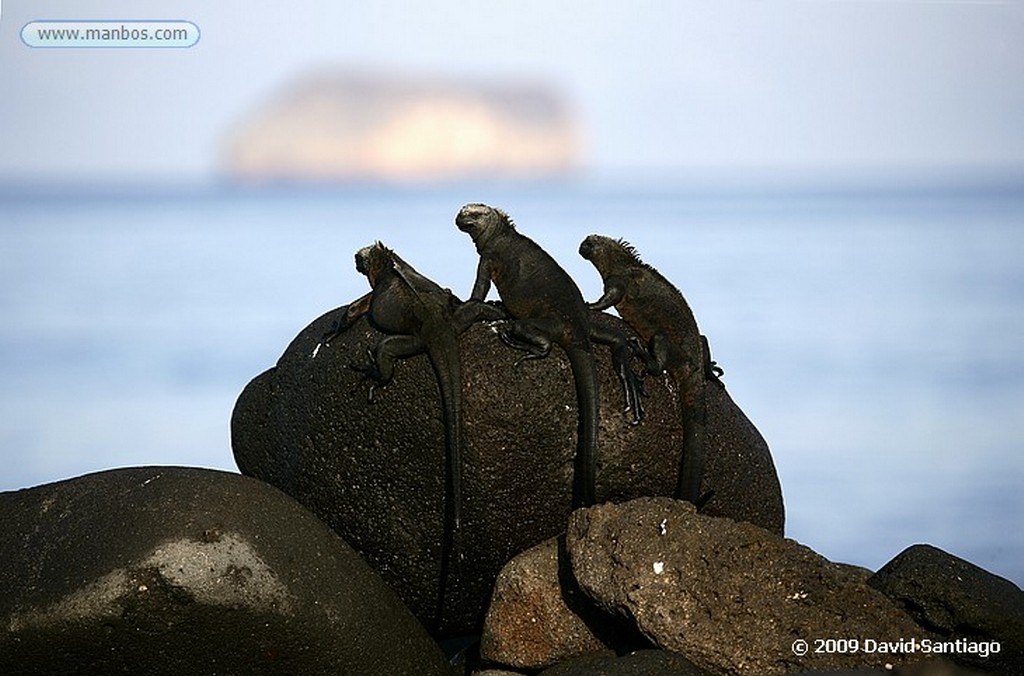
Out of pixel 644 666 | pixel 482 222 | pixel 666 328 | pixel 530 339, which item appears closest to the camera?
pixel 644 666

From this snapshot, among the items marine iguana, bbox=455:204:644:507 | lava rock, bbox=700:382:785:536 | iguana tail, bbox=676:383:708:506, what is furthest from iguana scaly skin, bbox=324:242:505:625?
lava rock, bbox=700:382:785:536

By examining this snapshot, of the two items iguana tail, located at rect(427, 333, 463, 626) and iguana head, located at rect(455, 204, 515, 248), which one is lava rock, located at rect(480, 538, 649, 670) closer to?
iguana tail, located at rect(427, 333, 463, 626)

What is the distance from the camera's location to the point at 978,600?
510 centimetres

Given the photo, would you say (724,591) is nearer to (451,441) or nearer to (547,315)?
(451,441)

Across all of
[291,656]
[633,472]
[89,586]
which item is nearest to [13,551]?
[89,586]

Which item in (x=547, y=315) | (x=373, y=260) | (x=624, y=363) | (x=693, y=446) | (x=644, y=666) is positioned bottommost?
(x=644, y=666)

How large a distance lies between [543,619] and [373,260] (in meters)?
1.88

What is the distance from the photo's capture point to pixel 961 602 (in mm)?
5109

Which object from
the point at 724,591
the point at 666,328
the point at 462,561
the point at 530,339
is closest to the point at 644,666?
the point at 724,591

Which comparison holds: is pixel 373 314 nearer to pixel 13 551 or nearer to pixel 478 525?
pixel 478 525

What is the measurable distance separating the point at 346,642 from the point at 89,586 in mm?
1003

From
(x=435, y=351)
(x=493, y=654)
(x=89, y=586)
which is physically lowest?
(x=493, y=654)

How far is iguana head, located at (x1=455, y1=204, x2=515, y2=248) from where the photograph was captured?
6.07 m

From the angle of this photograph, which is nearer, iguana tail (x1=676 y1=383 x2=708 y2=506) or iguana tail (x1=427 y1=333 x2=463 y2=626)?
iguana tail (x1=427 y1=333 x2=463 y2=626)
